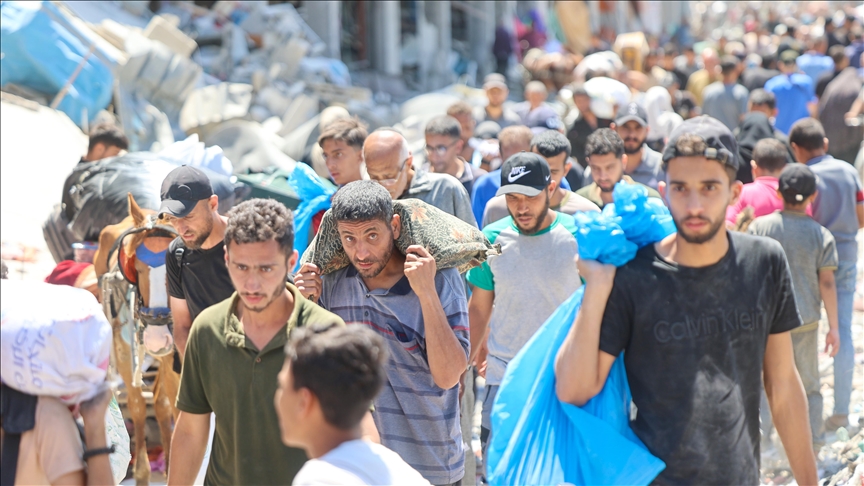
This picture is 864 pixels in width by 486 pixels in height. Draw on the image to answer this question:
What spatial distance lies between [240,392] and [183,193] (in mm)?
1694

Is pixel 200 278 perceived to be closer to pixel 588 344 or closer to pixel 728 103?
pixel 588 344

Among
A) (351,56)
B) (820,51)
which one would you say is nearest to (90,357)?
(820,51)

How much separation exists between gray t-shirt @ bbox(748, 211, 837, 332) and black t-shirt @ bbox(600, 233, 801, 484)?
10.6 ft

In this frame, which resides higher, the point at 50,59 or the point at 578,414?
the point at 50,59

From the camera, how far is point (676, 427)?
9.52 ft

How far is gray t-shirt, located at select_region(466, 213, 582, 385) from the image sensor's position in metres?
4.71

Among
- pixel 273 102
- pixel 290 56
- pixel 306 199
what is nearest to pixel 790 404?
pixel 306 199

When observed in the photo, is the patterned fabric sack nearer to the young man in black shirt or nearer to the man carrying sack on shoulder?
the man carrying sack on shoulder

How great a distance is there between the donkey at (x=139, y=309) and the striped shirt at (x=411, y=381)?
211 centimetres

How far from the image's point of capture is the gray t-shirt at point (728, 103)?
40.5 feet

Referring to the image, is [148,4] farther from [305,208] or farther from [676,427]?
[676,427]

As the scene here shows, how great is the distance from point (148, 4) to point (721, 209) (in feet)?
49.2

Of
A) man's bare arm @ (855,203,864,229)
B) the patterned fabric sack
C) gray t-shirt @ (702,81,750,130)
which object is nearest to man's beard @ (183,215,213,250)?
the patterned fabric sack

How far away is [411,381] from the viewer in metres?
3.59
